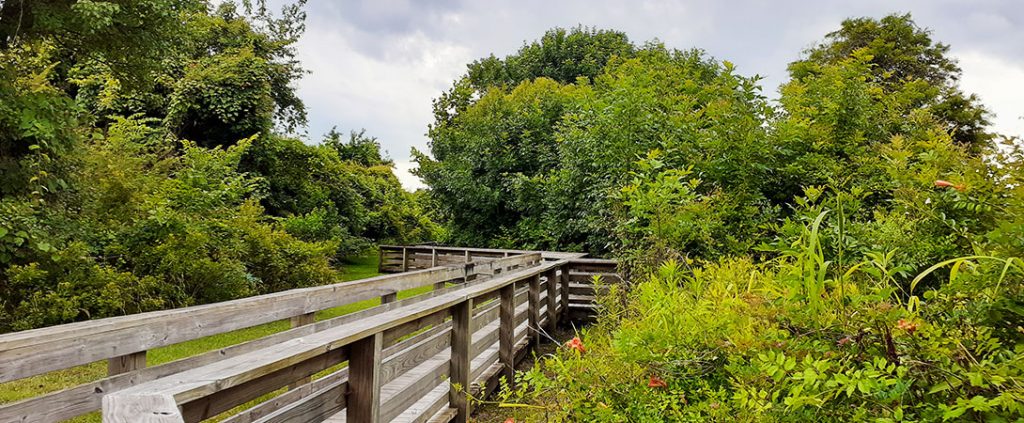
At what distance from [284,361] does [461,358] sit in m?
1.86

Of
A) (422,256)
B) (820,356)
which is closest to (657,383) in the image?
(820,356)

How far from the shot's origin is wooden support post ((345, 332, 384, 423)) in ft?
6.44

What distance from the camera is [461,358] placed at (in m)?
3.20

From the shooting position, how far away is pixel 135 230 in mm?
6656

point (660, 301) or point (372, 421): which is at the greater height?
point (660, 301)

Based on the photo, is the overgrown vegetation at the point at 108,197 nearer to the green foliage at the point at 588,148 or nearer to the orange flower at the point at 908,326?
the green foliage at the point at 588,148

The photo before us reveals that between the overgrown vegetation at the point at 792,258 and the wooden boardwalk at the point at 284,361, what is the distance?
551 mm

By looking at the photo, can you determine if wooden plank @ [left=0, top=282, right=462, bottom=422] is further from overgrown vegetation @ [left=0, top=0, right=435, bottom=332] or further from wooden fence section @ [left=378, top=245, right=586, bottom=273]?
wooden fence section @ [left=378, top=245, right=586, bottom=273]

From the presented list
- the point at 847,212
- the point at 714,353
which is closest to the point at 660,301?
the point at 714,353

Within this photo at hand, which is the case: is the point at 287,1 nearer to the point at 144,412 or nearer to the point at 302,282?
the point at 302,282

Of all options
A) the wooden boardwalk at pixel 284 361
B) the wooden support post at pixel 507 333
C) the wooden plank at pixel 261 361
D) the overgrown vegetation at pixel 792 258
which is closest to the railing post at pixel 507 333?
the wooden support post at pixel 507 333

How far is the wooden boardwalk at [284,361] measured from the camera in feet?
4.14

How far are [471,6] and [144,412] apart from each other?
9910mm

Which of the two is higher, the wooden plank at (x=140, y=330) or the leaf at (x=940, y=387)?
the leaf at (x=940, y=387)
